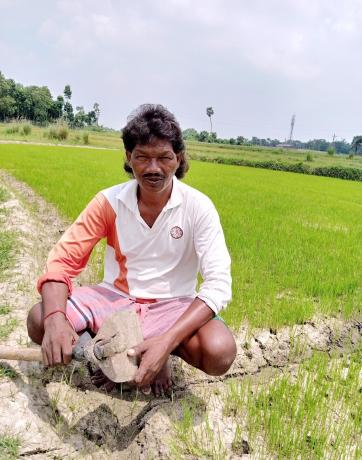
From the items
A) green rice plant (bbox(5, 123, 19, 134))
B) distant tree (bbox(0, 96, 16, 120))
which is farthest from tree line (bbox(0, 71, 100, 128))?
green rice plant (bbox(5, 123, 19, 134))

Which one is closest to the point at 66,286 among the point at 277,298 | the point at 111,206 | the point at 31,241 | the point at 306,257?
the point at 111,206

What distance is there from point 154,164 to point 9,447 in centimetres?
124

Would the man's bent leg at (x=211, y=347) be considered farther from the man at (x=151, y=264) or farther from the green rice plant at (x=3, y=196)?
the green rice plant at (x=3, y=196)

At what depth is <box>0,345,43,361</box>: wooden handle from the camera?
1757 mm

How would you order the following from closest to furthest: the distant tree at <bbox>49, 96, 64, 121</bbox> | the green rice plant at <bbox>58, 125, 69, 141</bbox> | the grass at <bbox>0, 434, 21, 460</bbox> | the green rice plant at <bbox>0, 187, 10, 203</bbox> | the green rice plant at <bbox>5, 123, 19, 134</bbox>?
the grass at <bbox>0, 434, 21, 460</bbox> < the green rice plant at <bbox>0, 187, 10, 203</bbox> < the green rice plant at <bbox>58, 125, 69, 141</bbox> < the green rice plant at <bbox>5, 123, 19, 134</bbox> < the distant tree at <bbox>49, 96, 64, 121</bbox>

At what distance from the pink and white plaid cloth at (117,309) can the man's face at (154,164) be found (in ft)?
1.81

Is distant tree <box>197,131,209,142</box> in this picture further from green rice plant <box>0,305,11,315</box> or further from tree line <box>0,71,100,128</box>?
green rice plant <box>0,305,11,315</box>

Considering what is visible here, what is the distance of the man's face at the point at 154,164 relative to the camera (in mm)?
1881

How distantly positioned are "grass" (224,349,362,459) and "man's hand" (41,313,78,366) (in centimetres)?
75

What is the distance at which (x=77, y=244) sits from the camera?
6.57ft

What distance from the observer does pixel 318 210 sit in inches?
298

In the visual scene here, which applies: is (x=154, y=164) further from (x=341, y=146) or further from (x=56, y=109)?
(x=341, y=146)

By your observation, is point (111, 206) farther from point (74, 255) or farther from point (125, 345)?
point (125, 345)

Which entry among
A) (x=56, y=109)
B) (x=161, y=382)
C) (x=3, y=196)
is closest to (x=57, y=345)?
(x=161, y=382)
